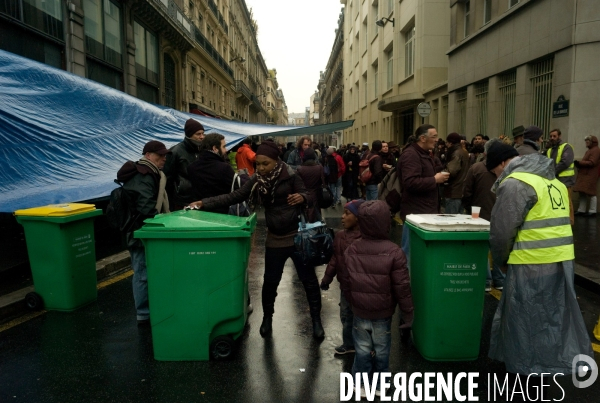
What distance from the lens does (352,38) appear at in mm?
45875

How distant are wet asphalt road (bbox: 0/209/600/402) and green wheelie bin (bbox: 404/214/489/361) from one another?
180mm

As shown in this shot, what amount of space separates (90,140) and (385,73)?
25471 mm

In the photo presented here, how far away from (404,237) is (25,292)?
435cm

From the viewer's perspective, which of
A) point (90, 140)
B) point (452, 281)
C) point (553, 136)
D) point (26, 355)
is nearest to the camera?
point (452, 281)

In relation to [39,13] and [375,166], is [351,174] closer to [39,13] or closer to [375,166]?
[375,166]

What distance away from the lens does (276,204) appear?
4.30 m

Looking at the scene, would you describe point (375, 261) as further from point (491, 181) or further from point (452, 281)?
point (491, 181)

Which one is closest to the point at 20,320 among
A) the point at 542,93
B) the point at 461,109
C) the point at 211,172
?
the point at 211,172

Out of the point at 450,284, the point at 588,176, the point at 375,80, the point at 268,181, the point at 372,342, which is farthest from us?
the point at 375,80

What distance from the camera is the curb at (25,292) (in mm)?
5004

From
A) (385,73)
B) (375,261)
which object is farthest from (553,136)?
(385,73)

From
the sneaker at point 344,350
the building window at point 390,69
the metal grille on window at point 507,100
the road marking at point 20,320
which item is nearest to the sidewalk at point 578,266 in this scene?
the road marking at point 20,320

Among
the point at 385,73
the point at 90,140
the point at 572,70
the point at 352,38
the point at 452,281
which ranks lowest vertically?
the point at 452,281

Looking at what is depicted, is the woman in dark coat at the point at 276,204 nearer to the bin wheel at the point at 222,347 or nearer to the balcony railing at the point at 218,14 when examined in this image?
the bin wheel at the point at 222,347
